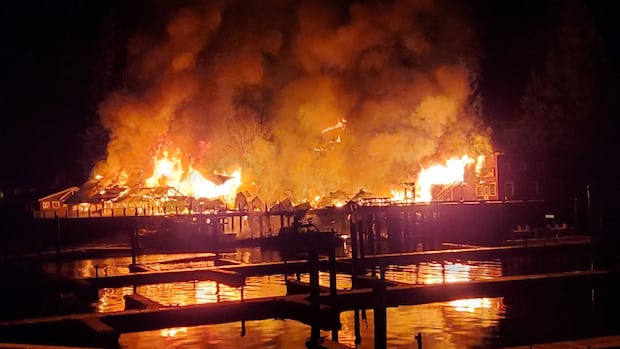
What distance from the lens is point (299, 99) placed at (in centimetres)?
6419

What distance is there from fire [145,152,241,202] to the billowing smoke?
23.9 inches

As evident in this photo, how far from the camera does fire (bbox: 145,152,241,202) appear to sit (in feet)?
200

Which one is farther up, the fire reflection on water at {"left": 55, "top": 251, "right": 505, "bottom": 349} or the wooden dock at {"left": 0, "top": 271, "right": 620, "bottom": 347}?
the wooden dock at {"left": 0, "top": 271, "right": 620, "bottom": 347}

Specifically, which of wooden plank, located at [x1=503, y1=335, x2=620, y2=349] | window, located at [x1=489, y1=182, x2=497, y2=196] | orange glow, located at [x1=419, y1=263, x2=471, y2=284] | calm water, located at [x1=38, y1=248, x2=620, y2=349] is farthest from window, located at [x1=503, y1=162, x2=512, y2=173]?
wooden plank, located at [x1=503, y1=335, x2=620, y2=349]

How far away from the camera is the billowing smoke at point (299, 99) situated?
6009 centimetres

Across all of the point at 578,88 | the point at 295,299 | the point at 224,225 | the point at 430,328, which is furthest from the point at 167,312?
the point at 578,88

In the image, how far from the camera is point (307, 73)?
211 ft

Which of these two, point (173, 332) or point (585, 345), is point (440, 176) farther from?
point (585, 345)

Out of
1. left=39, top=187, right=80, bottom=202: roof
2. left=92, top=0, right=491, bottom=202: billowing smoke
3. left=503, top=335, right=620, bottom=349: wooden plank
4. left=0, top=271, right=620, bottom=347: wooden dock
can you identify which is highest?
left=92, top=0, right=491, bottom=202: billowing smoke

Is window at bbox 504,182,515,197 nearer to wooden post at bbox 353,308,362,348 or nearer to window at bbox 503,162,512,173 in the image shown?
window at bbox 503,162,512,173

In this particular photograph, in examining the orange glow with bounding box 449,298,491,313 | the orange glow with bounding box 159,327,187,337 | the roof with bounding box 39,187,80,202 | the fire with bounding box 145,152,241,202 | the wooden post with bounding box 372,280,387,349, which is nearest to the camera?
the wooden post with bounding box 372,280,387,349

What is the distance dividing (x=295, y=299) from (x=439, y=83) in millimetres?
41251

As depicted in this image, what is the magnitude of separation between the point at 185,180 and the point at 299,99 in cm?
1075

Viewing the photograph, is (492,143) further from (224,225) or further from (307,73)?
(224,225)
